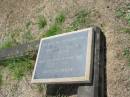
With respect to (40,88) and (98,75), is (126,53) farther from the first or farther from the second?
(40,88)

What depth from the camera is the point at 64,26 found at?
377cm

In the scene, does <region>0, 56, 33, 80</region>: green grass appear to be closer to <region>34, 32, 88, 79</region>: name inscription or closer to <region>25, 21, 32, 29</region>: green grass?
<region>34, 32, 88, 79</region>: name inscription

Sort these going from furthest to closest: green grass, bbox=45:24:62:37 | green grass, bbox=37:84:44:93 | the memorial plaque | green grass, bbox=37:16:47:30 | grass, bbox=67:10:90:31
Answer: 1. green grass, bbox=37:16:47:30
2. green grass, bbox=45:24:62:37
3. grass, bbox=67:10:90:31
4. green grass, bbox=37:84:44:93
5. the memorial plaque

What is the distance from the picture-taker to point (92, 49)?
117 inches

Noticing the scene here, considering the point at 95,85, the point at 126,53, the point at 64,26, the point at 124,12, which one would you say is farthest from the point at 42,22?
the point at 95,85

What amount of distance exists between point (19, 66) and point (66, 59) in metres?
1.06

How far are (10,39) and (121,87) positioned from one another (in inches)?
90.5

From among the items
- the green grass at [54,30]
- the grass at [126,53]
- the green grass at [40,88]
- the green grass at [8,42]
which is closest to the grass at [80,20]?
the green grass at [54,30]

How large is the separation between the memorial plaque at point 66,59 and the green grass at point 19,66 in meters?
0.41

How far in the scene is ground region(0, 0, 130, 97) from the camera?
296 centimetres

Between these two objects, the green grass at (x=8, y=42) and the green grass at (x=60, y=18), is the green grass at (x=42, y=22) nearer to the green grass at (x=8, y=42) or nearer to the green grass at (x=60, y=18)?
the green grass at (x=60, y=18)

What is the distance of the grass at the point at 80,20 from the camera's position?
3557mm

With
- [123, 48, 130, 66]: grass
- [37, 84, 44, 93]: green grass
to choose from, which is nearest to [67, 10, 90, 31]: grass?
[123, 48, 130, 66]: grass

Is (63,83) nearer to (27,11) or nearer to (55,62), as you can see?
(55,62)
